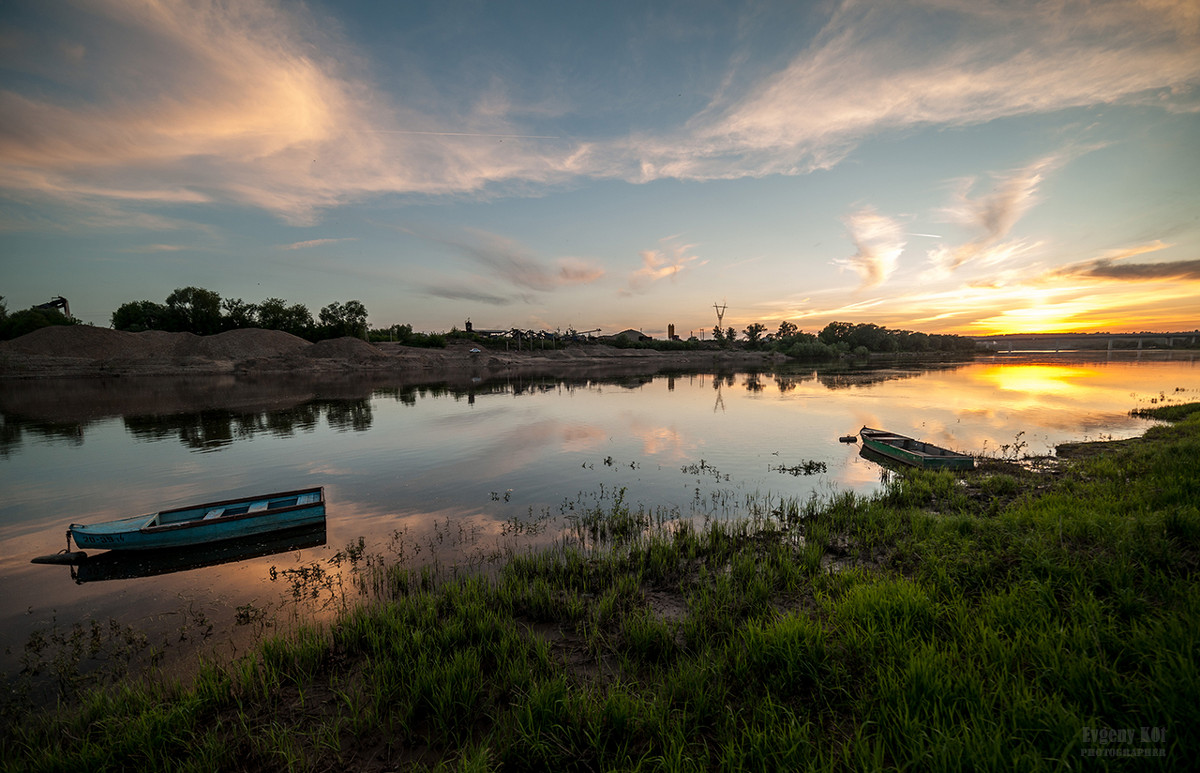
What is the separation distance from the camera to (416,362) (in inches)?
3974

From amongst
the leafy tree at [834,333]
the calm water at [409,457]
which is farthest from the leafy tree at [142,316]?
the leafy tree at [834,333]

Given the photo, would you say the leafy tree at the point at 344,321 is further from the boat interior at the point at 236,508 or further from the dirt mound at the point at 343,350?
the boat interior at the point at 236,508

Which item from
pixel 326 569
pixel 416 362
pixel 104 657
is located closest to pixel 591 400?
pixel 326 569

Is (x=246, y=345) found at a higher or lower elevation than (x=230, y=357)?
higher

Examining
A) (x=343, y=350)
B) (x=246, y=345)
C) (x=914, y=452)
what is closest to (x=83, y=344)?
(x=246, y=345)

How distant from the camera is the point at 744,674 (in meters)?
5.64

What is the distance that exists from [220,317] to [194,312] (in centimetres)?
452

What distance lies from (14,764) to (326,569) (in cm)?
603

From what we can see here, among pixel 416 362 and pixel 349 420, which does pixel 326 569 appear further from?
pixel 416 362

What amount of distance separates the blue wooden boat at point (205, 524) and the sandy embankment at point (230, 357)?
→ 61.5 m

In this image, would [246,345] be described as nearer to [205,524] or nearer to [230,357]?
[230,357]

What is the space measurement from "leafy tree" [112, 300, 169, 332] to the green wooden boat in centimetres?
13529

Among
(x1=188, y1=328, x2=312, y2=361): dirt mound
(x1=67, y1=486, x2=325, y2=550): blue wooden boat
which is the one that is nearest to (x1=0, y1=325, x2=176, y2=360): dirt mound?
(x1=188, y1=328, x2=312, y2=361): dirt mound

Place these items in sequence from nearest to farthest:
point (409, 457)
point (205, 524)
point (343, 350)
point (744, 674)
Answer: point (744, 674), point (205, 524), point (409, 457), point (343, 350)
